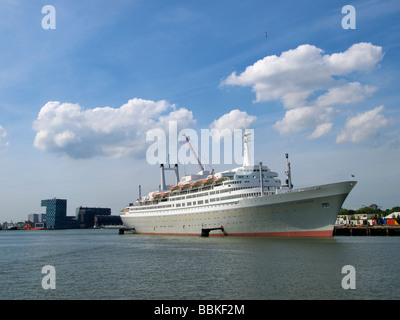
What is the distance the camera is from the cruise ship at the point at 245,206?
4478cm

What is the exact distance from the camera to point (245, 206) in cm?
5150

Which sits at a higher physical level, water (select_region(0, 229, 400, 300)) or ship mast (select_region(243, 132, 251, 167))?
ship mast (select_region(243, 132, 251, 167))

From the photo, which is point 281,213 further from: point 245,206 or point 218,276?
point 218,276

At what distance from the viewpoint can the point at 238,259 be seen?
101 feet

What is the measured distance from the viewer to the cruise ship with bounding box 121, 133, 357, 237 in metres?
44.8

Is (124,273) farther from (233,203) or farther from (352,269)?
(233,203)

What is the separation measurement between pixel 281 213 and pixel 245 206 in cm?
607
